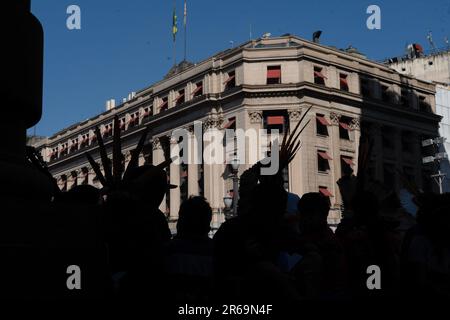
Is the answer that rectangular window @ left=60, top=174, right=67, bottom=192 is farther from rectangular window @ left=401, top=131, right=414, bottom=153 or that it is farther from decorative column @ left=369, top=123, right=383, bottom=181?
rectangular window @ left=401, top=131, right=414, bottom=153

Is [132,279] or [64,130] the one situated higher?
[64,130]

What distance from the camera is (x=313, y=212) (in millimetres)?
4797

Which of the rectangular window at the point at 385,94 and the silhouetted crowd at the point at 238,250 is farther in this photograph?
the rectangular window at the point at 385,94

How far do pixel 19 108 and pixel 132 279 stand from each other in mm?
1343

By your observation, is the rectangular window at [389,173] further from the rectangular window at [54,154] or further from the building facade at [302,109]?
the rectangular window at [54,154]

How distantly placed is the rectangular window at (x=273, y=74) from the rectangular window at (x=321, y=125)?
4187mm

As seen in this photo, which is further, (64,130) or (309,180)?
(64,130)

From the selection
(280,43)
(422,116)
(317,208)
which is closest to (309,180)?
(280,43)

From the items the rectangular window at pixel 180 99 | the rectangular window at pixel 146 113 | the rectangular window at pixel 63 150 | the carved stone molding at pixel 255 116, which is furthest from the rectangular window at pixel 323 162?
the rectangular window at pixel 63 150

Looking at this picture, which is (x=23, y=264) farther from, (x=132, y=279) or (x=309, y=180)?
(x=309, y=180)

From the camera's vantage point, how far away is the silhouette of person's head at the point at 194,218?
407 centimetres

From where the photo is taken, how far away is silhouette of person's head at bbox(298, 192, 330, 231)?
15.6 ft

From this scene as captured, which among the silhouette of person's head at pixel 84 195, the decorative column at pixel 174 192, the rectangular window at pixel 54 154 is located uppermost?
the rectangular window at pixel 54 154
